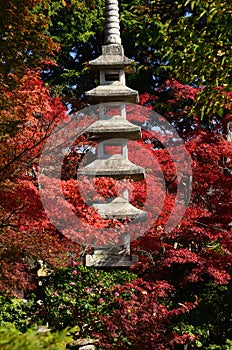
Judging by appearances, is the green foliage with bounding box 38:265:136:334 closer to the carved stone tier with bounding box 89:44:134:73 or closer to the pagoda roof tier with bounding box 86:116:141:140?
the pagoda roof tier with bounding box 86:116:141:140

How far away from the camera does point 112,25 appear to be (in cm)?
1123

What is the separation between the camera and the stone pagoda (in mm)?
9562

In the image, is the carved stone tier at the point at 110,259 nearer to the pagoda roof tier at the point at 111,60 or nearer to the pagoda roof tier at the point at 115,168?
the pagoda roof tier at the point at 115,168

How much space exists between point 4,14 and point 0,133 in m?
1.57

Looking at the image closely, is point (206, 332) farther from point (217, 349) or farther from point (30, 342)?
point (30, 342)

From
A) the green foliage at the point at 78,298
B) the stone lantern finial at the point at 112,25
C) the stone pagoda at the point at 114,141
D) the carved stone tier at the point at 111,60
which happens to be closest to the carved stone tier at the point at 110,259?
the stone pagoda at the point at 114,141

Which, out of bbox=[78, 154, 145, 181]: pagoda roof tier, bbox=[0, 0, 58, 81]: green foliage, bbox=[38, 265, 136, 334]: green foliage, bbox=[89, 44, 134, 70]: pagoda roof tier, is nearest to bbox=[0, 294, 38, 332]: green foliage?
bbox=[38, 265, 136, 334]: green foliage

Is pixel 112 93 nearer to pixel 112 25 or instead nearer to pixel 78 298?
pixel 112 25

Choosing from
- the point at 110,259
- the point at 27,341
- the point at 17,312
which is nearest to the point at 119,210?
the point at 110,259

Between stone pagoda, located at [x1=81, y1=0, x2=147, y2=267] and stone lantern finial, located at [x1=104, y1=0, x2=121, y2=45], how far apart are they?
0.30m

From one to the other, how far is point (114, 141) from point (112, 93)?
43.4 inches

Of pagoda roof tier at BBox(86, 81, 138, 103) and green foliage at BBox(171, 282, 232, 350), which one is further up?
pagoda roof tier at BBox(86, 81, 138, 103)

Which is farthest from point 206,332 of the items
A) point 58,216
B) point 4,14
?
point 4,14

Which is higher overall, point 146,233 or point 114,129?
point 114,129
